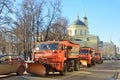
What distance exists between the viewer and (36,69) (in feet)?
83.6

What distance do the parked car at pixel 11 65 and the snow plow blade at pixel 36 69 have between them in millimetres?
717

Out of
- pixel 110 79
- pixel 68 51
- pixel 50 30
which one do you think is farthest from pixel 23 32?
pixel 110 79

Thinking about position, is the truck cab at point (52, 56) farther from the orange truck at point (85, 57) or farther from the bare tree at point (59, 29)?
the bare tree at point (59, 29)

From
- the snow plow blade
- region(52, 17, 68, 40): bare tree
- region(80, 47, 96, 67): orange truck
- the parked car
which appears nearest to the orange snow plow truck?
the snow plow blade

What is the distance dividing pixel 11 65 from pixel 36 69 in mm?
2011

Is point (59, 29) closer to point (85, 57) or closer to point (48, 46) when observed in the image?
point (85, 57)

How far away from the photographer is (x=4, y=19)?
43.6 m

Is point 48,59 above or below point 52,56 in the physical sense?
below

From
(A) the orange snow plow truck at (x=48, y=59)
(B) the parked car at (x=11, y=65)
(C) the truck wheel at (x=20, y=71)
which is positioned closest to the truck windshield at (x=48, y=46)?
(A) the orange snow plow truck at (x=48, y=59)

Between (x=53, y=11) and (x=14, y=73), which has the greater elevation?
(x=53, y=11)

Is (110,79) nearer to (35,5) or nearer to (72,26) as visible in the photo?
(35,5)

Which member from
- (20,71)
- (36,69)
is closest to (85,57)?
(20,71)

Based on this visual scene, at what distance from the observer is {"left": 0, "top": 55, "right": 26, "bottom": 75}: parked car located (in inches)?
938

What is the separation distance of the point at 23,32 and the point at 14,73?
27.2 metres
